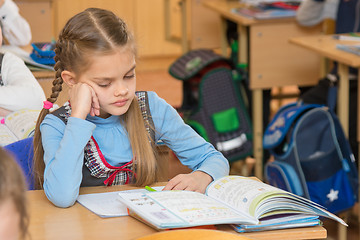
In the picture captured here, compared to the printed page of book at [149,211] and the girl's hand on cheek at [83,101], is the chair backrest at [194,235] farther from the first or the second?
the girl's hand on cheek at [83,101]

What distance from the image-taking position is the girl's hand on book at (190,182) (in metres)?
1.34

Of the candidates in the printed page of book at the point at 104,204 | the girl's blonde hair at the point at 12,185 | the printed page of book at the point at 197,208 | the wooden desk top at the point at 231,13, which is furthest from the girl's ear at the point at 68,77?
the wooden desk top at the point at 231,13

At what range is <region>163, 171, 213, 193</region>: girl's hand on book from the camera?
1.34 meters

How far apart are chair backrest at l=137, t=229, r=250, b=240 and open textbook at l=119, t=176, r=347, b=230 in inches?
1.3

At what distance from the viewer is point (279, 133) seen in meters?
2.61

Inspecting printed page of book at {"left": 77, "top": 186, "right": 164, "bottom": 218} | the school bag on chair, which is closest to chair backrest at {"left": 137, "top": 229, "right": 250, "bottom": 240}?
printed page of book at {"left": 77, "top": 186, "right": 164, "bottom": 218}

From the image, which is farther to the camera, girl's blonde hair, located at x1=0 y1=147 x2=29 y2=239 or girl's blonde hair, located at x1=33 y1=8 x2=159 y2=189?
girl's blonde hair, located at x1=33 y1=8 x2=159 y2=189

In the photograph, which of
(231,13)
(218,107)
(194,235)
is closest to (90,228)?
(194,235)

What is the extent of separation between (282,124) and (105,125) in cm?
126

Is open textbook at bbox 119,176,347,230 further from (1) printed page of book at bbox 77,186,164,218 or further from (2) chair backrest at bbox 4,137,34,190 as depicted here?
(2) chair backrest at bbox 4,137,34,190

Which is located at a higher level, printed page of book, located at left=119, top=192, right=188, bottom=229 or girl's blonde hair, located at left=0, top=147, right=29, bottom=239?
girl's blonde hair, located at left=0, top=147, right=29, bottom=239

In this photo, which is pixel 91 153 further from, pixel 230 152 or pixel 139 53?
pixel 230 152

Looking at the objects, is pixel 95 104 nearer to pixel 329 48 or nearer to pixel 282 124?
pixel 282 124

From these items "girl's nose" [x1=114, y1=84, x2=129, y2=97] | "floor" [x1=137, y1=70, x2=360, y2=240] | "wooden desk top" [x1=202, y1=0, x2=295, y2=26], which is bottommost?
"floor" [x1=137, y1=70, x2=360, y2=240]
